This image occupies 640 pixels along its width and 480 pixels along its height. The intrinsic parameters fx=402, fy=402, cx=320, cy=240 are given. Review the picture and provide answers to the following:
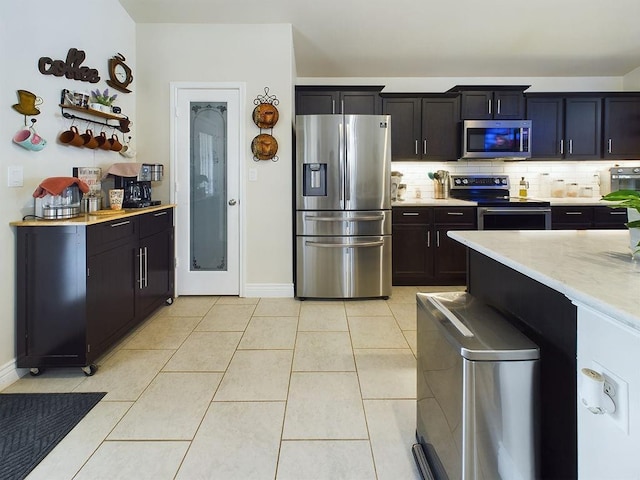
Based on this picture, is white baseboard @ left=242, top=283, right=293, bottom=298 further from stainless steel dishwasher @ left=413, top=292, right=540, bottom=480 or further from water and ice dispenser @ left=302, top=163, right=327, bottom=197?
stainless steel dishwasher @ left=413, top=292, right=540, bottom=480

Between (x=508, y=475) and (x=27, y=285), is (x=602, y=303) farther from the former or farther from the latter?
(x=27, y=285)

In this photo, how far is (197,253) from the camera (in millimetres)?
4082

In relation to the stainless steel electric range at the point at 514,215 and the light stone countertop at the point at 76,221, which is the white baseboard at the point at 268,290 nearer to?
the light stone countertop at the point at 76,221

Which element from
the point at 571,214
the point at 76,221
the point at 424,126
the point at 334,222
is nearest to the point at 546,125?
the point at 571,214

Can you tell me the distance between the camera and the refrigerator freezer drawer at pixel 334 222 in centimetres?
396

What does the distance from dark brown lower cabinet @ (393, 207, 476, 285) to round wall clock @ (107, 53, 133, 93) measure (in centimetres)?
295

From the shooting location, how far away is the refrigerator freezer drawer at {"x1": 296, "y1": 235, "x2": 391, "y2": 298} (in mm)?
3979

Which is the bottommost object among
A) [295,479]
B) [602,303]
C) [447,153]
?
[295,479]

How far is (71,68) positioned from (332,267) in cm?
263

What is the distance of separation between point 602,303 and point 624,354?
10 centimetres

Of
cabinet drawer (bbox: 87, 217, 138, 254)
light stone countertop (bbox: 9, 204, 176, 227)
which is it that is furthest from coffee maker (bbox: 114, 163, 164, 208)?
light stone countertop (bbox: 9, 204, 176, 227)

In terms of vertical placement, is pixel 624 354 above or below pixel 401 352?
above

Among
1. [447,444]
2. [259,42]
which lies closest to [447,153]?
[259,42]

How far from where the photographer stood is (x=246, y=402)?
2.07m
